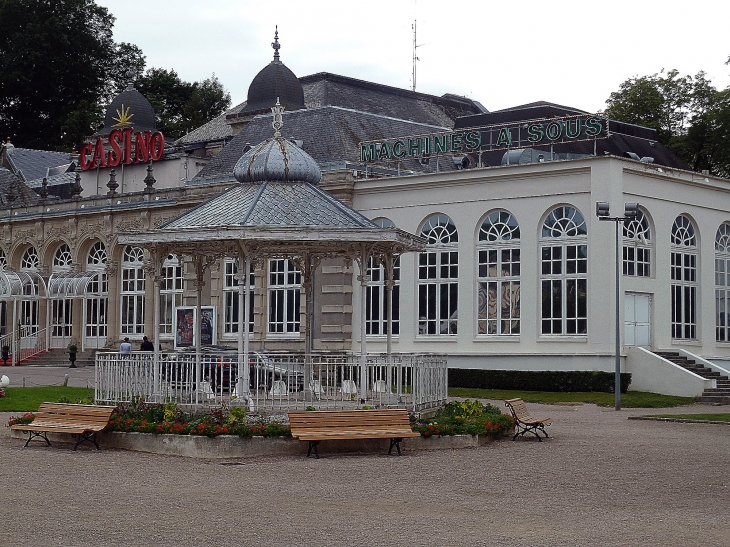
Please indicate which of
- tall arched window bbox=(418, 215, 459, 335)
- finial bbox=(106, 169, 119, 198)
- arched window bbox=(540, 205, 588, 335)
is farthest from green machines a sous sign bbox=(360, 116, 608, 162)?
finial bbox=(106, 169, 119, 198)

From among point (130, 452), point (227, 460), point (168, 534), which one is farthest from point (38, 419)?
point (168, 534)

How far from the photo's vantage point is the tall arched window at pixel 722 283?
44188mm

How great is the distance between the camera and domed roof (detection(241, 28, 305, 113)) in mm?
56500

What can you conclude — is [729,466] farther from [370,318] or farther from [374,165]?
[374,165]

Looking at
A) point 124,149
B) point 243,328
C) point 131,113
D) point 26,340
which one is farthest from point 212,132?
point 243,328

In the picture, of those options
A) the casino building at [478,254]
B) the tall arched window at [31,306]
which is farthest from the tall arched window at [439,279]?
the tall arched window at [31,306]

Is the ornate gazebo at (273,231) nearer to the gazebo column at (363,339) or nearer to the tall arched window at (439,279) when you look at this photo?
the gazebo column at (363,339)

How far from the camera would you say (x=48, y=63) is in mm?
80875

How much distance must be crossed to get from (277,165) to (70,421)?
652 centimetres

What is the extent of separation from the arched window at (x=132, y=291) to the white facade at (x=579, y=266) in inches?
515

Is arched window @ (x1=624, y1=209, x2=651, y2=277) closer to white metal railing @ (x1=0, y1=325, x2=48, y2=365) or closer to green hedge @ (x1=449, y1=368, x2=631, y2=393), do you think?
green hedge @ (x1=449, y1=368, x2=631, y2=393)

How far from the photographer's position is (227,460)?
1964 centimetres

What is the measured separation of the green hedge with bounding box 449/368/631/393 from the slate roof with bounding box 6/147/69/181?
3325 cm

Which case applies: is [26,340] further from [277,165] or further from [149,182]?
[277,165]
